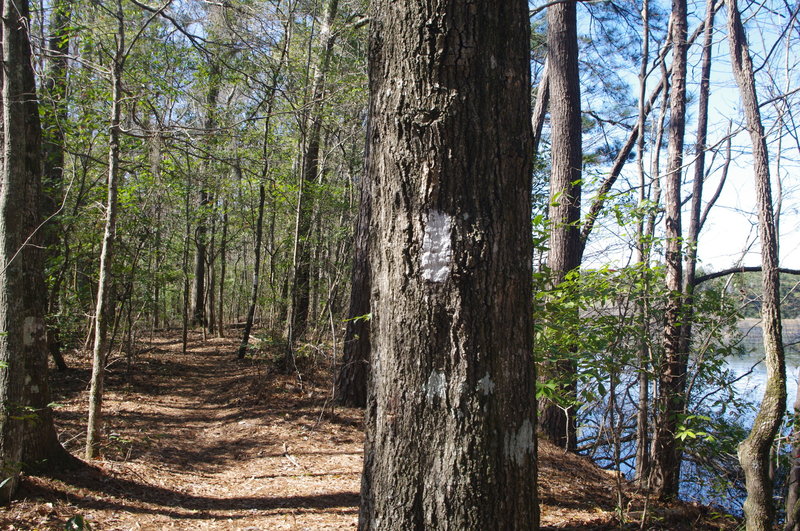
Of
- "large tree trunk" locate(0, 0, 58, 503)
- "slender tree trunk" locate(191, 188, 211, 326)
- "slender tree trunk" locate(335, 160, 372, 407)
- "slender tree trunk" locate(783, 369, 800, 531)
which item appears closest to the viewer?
"large tree trunk" locate(0, 0, 58, 503)

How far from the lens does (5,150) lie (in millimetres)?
3912

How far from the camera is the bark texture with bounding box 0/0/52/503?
383cm

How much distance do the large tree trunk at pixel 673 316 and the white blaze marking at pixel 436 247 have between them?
10.2ft

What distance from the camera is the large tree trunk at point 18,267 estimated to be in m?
3.83

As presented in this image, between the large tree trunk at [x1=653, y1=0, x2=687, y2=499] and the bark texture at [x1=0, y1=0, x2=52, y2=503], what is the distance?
16.7 feet

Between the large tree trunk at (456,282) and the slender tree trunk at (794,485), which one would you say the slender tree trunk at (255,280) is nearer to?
the slender tree trunk at (794,485)

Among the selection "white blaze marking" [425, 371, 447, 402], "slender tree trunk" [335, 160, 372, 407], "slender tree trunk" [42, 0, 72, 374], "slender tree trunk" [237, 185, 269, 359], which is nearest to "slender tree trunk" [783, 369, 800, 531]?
"slender tree trunk" [335, 160, 372, 407]

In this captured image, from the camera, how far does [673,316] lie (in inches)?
193

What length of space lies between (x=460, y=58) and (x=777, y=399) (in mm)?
4936

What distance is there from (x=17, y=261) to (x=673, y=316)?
18.8 feet

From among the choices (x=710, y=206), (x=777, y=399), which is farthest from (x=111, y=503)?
(x=710, y=206)

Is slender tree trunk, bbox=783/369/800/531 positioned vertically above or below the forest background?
below

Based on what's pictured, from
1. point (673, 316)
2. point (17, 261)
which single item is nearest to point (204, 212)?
point (17, 261)

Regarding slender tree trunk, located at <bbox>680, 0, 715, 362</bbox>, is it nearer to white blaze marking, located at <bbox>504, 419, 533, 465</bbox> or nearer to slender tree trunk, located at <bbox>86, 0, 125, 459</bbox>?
white blaze marking, located at <bbox>504, 419, 533, 465</bbox>
